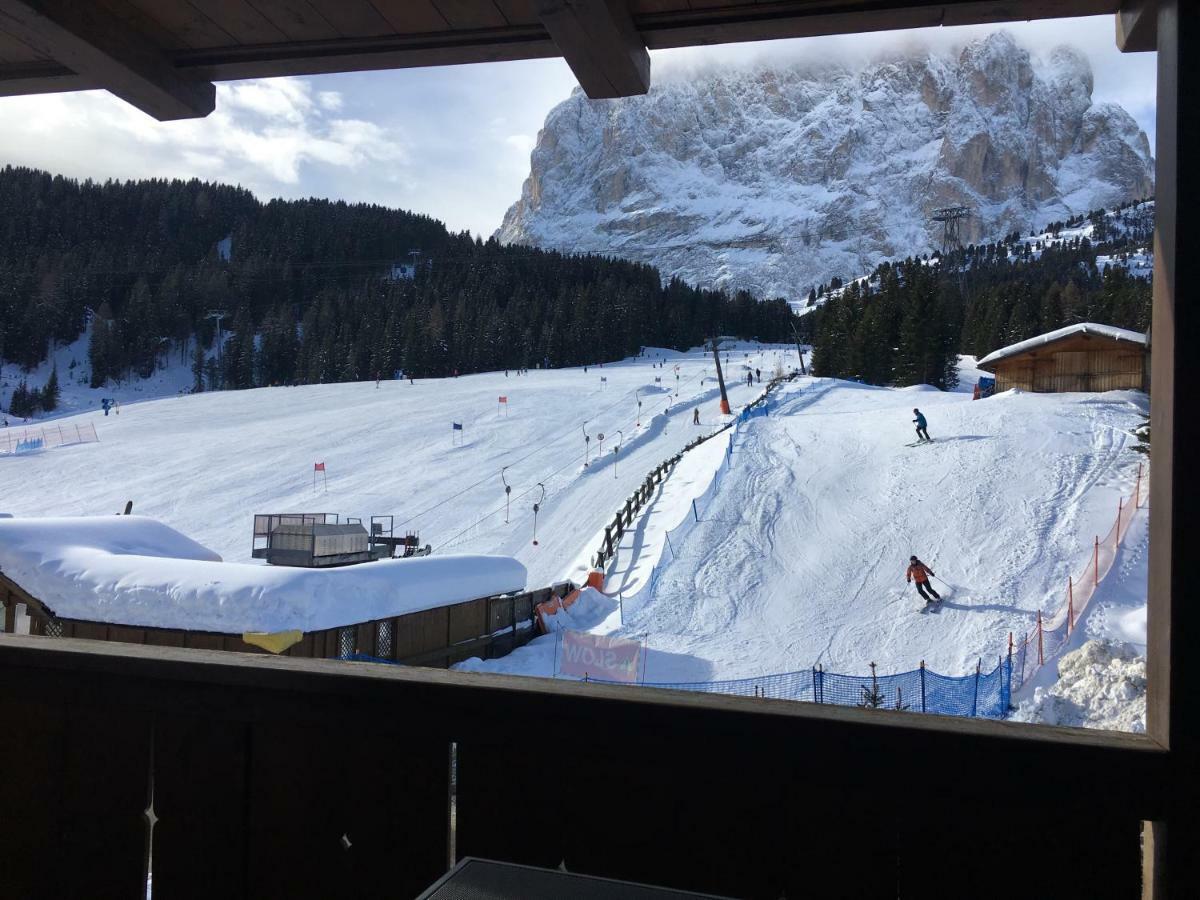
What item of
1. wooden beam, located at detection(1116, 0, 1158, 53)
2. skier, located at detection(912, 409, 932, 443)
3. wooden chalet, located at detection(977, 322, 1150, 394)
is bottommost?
wooden beam, located at detection(1116, 0, 1158, 53)

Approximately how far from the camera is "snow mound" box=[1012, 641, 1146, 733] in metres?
11.3

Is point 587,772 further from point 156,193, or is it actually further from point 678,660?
point 156,193

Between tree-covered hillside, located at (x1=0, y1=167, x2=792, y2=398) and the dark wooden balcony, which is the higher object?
tree-covered hillside, located at (x1=0, y1=167, x2=792, y2=398)

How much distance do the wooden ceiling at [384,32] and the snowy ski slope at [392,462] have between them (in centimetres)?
1931

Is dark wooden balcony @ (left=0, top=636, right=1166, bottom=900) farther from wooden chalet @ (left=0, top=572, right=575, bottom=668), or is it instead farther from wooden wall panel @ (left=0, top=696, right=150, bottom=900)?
wooden chalet @ (left=0, top=572, right=575, bottom=668)

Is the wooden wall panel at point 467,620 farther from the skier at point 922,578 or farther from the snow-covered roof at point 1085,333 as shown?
the snow-covered roof at point 1085,333

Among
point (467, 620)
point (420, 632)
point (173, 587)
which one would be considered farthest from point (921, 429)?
Result: point (173, 587)

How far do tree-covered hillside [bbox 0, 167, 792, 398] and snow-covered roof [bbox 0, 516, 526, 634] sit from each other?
66.3m

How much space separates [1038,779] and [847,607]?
16740 millimetres

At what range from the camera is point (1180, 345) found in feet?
4.74

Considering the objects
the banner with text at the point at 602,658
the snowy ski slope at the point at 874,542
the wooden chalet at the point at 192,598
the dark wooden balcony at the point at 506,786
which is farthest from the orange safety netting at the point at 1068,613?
the dark wooden balcony at the point at 506,786

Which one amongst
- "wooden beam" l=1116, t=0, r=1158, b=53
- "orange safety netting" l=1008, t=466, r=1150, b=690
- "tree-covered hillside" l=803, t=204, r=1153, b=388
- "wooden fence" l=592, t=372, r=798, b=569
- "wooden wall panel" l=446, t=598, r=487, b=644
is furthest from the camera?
"tree-covered hillside" l=803, t=204, r=1153, b=388

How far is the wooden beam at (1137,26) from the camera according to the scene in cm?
162

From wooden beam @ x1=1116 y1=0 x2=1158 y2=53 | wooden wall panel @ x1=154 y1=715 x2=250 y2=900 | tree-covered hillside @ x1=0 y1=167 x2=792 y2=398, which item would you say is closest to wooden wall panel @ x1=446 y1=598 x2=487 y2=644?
wooden wall panel @ x1=154 y1=715 x2=250 y2=900
